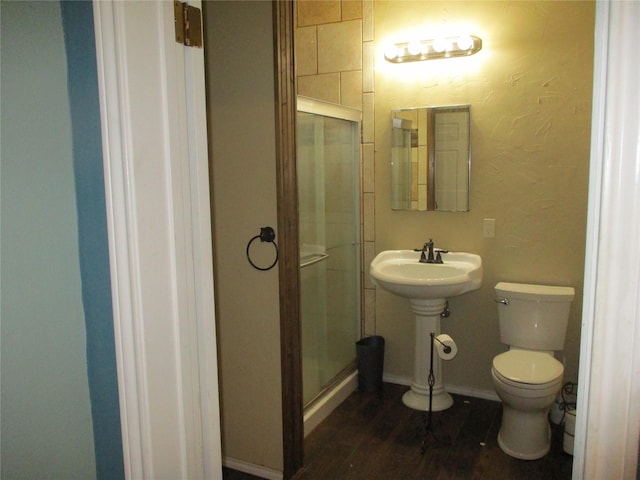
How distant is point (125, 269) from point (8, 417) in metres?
0.33

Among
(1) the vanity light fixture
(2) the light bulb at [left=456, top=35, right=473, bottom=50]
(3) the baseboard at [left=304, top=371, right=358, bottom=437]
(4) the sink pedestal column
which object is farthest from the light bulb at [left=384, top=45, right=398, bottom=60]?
(3) the baseboard at [left=304, top=371, right=358, bottom=437]

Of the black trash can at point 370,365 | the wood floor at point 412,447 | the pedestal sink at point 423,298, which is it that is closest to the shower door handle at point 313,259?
the pedestal sink at point 423,298

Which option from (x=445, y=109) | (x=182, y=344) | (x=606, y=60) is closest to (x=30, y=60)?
(x=182, y=344)

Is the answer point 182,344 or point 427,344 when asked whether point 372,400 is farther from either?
point 182,344

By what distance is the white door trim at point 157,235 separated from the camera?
94 centimetres

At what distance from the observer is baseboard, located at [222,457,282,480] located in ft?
7.70

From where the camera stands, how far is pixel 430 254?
302cm

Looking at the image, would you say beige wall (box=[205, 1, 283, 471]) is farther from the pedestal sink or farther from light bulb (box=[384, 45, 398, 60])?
light bulb (box=[384, 45, 398, 60])

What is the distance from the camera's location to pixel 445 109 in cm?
305

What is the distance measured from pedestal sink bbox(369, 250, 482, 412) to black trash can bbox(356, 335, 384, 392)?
0.23 meters

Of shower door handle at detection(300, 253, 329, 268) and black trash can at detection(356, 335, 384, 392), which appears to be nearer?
shower door handle at detection(300, 253, 329, 268)

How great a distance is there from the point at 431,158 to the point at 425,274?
2.36 feet

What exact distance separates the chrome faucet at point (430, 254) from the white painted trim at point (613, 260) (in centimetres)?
209

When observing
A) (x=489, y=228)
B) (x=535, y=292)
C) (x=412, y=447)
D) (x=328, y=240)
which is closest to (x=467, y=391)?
(x=412, y=447)
